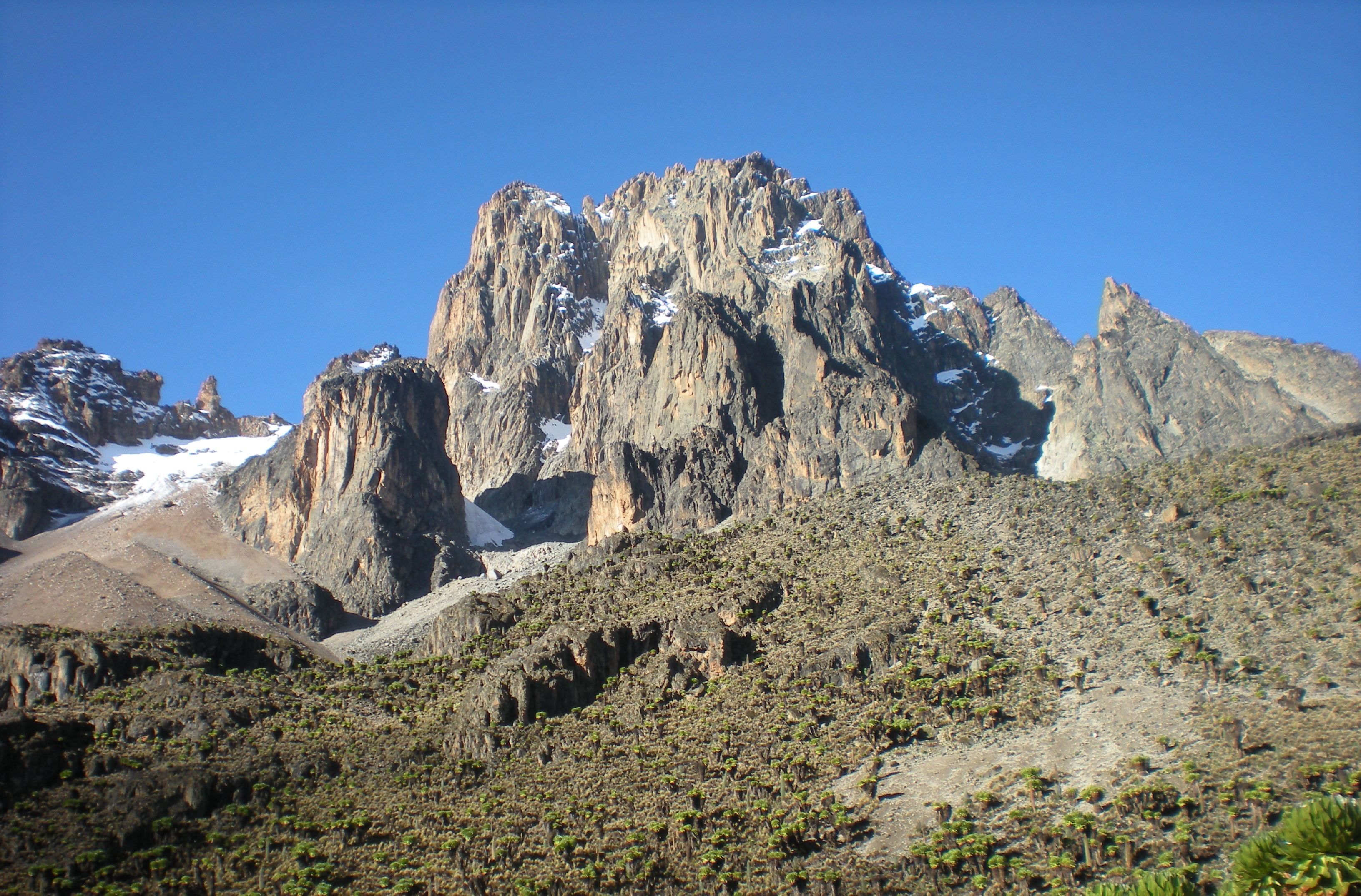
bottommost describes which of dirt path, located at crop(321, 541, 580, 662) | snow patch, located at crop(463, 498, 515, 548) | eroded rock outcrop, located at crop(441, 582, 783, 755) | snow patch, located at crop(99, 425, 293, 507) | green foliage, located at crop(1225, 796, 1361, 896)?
green foliage, located at crop(1225, 796, 1361, 896)

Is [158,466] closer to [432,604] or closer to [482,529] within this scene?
[482,529]

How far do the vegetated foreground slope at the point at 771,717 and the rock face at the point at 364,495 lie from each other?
4915cm

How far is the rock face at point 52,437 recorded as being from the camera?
160 meters

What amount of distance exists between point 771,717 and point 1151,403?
129891mm

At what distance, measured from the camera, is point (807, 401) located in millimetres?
136375

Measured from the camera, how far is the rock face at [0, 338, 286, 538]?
160000 mm

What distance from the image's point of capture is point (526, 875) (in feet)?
154

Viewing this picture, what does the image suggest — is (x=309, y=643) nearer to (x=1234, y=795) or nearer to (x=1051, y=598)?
(x=1051, y=598)

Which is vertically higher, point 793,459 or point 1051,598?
point 793,459

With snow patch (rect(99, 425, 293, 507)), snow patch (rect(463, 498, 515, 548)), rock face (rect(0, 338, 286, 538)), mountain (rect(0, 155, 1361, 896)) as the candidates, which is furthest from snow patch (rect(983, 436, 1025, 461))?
rock face (rect(0, 338, 286, 538))

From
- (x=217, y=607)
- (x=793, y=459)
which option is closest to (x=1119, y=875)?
(x=793, y=459)

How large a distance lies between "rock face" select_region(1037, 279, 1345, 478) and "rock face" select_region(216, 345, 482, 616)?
9951 cm

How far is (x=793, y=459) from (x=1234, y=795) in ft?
269

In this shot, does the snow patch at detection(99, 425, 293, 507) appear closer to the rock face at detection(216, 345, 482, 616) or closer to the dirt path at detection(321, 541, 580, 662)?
the rock face at detection(216, 345, 482, 616)
